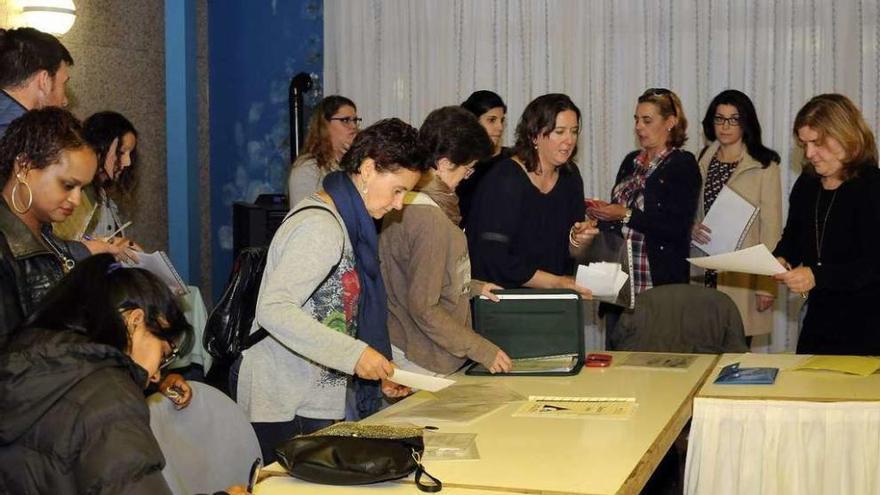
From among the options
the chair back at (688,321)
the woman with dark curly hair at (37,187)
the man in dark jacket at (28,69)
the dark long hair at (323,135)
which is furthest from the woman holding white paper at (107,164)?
the chair back at (688,321)

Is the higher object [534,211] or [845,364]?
[534,211]

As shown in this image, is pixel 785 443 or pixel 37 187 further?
pixel 785 443

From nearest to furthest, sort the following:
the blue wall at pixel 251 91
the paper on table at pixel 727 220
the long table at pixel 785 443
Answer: the long table at pixel 785 443
the paper on table at pixel 727 220
the blue wall at pixel 251 91

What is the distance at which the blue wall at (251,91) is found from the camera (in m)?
8.00

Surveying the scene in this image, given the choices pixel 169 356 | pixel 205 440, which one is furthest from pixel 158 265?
pixel 169 356

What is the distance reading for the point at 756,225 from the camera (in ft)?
19.5

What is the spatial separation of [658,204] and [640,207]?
0.34ft

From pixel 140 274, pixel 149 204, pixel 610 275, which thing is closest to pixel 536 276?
pixel 610 275

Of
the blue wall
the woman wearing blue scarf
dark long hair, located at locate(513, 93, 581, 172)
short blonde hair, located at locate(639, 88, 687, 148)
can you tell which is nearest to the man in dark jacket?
the woman wearing blue scarf

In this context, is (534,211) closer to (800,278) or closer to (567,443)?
(800,278)

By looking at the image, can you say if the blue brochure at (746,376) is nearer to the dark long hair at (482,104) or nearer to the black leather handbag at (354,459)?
the black leather handbag at (354,459)

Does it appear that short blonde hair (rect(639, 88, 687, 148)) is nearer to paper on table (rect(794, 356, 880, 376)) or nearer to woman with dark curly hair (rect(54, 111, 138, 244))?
paper on table (rect(794, 356, 880, 376))

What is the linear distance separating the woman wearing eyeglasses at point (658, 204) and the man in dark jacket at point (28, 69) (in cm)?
264

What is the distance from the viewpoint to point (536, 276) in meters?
4.71
